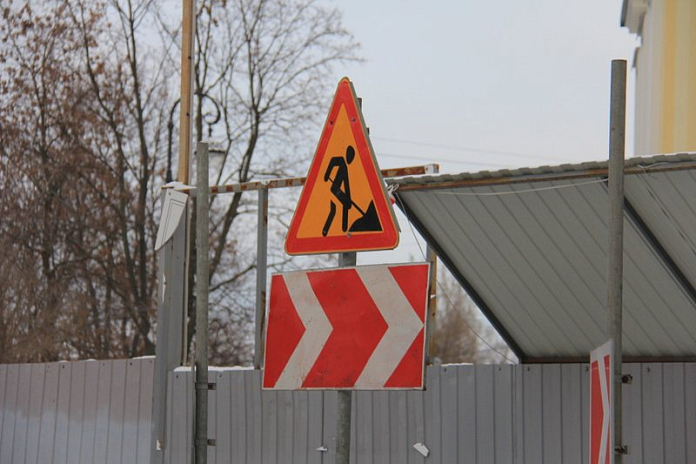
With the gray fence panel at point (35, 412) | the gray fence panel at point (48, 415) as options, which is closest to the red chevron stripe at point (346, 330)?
the gray fence panel at point (48, 415)

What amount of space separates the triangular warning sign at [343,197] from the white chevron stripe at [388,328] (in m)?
0.16

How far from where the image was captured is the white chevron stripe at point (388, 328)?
5.12m

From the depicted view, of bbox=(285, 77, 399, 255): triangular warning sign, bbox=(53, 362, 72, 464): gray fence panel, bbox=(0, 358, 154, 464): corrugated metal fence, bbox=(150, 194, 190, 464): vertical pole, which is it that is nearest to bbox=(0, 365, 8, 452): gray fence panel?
bbox=(0, 358, 154, 464): corrugated metal fence

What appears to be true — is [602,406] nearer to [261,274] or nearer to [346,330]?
[346,330]

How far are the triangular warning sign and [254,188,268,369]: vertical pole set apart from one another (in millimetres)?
3274

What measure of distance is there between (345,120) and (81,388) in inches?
220

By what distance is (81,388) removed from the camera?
10.2 m

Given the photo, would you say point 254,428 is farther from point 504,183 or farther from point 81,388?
point 504,183

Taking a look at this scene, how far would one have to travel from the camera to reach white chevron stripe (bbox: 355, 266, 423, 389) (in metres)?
5.12

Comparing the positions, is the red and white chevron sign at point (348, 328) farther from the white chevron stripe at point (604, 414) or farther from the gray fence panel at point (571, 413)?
the gray fence panel at point (571, 413)

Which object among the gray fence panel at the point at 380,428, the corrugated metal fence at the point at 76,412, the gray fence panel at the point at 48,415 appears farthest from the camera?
the gray fence panel at the point at 48,415

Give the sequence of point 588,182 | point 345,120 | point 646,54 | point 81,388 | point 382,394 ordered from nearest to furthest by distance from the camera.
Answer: point 345,120, point 588,182, point 382,394, point 81,388, point 646,54

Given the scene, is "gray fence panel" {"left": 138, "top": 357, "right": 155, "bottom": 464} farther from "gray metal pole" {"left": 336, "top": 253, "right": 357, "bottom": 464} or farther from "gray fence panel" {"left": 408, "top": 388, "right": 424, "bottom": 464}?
"gray metal pole" {"left": 336, "top": 253, "right": 357, "bottom": 464}

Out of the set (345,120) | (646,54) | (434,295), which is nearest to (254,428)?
(434,295)
